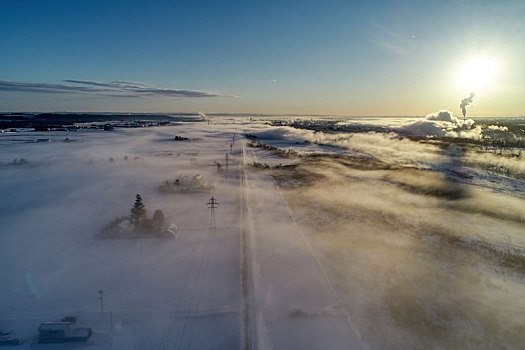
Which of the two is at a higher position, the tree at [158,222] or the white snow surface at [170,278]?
the tree at [158,222]

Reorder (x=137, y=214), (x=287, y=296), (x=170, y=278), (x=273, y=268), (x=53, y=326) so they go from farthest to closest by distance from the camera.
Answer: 1. (x=137, y=214)
2. (x=273, y=268)
3. (x=170, y=278)
4. (x=287, y=296)
5. (x=53, y=326)

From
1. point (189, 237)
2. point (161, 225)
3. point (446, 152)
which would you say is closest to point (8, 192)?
point (161, 225)

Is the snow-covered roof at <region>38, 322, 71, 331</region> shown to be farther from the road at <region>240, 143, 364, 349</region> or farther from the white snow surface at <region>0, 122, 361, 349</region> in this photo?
the road at <region>240, 143, 364, 349</region>

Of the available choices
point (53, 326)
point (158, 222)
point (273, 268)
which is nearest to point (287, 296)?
point (273, 268)

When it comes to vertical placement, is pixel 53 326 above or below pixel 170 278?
above

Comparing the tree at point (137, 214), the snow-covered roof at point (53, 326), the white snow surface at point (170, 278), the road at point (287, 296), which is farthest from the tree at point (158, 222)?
the snow-covered roof at point (53, 326)

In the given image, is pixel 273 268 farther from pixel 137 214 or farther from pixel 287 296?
pixel 137 214

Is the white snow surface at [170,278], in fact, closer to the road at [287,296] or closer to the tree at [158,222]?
the road at [287,296]

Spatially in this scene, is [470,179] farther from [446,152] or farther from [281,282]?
[281,282]

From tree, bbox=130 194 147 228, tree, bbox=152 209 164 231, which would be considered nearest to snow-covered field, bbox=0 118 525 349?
tree, bbox=152 209 164 231
